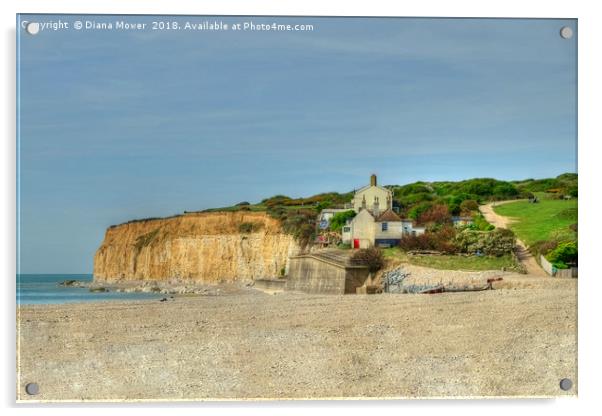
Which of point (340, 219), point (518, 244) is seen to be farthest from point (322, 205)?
point (518, 244)

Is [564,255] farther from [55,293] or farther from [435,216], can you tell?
[55,293]

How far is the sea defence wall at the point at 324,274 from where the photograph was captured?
10.4m

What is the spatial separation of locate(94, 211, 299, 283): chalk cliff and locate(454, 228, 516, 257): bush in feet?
6.89

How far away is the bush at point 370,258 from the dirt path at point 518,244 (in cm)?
132

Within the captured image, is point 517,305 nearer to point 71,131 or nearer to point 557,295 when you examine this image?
point 557,295

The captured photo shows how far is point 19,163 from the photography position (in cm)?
893

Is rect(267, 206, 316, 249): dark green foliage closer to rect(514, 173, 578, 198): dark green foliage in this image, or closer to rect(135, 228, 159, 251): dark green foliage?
rect(135, 228, 159, 251): dark green foliage

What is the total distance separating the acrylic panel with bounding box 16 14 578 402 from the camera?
9.09m

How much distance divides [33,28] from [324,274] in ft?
14.2

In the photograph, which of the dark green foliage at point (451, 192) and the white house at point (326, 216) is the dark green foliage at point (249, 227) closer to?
the white house at point (326, 216)

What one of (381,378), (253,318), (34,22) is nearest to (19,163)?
(34,22)

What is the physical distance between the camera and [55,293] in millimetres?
9641

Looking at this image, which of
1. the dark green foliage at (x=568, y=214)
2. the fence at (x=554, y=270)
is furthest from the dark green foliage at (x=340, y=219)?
the dark green foliage at (x=568, y=214)

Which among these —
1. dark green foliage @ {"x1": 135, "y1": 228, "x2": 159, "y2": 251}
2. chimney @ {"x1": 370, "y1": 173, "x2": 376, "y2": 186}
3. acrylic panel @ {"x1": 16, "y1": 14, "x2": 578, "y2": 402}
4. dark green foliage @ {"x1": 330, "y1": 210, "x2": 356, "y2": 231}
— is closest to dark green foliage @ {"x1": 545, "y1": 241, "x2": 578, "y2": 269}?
acrylic panel @ {"x1": 16, "y1": 14, "x2": 578, "y2": 402}
